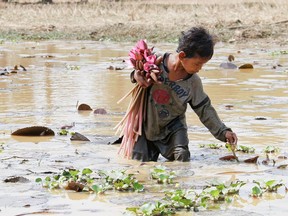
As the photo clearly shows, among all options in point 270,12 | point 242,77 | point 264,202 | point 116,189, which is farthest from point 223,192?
point 270,12

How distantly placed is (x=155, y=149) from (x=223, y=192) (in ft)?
5.72

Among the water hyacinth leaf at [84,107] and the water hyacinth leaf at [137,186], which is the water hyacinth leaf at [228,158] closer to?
the water hyacinth leaf at [137,186]

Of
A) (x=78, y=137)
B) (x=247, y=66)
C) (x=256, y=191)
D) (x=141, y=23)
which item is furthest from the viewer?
(x=141, y=23)

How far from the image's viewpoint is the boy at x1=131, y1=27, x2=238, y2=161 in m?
5.80

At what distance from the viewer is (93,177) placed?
16.4 ft

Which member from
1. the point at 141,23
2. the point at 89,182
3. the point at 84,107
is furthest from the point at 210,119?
the point at 141,23

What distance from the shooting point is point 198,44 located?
5680 millimetres

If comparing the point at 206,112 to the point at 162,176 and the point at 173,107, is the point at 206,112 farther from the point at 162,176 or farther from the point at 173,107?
the point at 162,176

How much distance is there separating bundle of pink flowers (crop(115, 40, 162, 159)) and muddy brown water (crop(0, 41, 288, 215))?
15cm

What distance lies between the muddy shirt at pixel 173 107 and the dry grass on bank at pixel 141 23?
38.5ft

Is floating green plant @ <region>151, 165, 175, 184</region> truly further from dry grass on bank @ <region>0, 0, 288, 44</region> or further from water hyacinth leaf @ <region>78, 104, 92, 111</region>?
dry grass on bank @ <region>0, 0, 288, 44</region>

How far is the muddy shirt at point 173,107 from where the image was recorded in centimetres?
591

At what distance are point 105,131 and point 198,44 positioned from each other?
1644 mm

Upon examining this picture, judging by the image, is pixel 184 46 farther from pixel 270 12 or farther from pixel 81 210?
pixel 270 12
